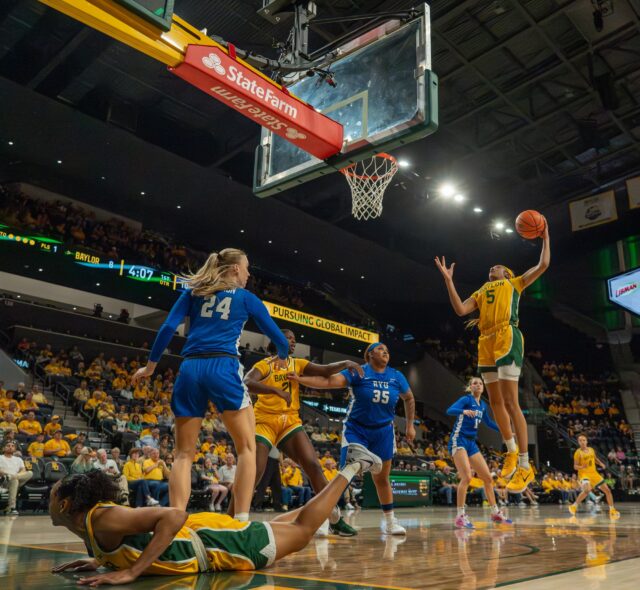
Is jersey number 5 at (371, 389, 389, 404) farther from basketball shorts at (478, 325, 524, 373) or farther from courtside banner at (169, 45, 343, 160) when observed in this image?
courtside banner at (169, 45, 343, 160)

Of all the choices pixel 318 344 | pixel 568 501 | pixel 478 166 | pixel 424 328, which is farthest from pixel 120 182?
pixel 568 501

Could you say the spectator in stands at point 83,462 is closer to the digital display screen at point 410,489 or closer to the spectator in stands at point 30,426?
the spectator in stands at point 30,426

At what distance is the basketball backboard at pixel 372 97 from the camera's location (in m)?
6.27

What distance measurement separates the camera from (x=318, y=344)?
25.5 metres

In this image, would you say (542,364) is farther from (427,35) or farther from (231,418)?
(231,418)

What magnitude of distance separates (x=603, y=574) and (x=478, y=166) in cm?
1894

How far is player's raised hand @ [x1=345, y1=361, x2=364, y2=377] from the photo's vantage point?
543 cm

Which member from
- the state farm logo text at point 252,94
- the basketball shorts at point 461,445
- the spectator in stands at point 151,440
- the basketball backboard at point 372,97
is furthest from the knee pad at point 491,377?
the spectator in stands at point 151,440

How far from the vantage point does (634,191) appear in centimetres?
2020

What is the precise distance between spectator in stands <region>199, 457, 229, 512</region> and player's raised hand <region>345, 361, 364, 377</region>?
6.47m

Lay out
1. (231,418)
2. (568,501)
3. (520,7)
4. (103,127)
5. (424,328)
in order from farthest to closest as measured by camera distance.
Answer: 1. (424,328)
2. (568,501)
3. (103,127)
4. (520,7)
5. (231,418)

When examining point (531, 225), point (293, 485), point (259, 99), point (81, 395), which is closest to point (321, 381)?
point (531, 225)

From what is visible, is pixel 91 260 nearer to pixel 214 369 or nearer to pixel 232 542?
pixel 214 369

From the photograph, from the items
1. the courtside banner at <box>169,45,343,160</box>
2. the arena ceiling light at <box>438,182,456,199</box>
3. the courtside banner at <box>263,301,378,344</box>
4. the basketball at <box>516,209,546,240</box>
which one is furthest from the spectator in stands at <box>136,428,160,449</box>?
the arena ceiling light at <box>438,182,456,199</box>
